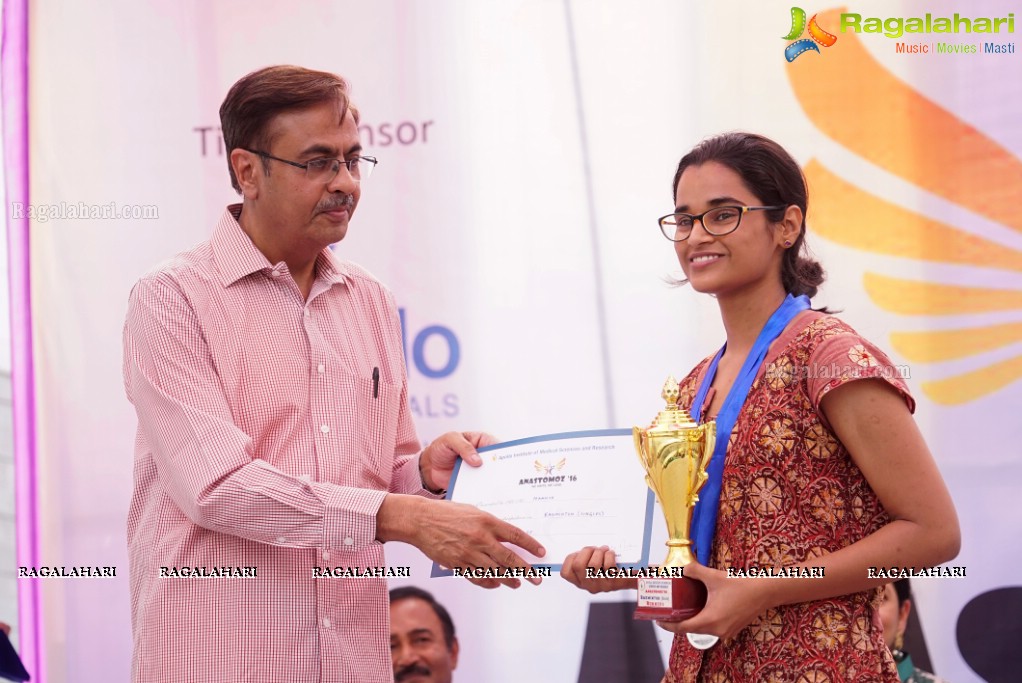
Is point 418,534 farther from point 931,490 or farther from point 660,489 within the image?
point 931,490

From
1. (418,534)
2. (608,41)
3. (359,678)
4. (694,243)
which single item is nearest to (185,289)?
(418,534)

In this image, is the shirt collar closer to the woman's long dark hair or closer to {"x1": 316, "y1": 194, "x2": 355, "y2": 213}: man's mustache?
{"x1": 316, "y1": 194, "x2": 355, "y2": 213}: man's mustache

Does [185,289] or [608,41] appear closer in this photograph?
[185,289]

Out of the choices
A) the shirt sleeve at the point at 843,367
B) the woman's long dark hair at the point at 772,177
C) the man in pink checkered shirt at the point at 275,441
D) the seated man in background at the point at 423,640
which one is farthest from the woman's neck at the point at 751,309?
the seated man in background at the point at 423,640

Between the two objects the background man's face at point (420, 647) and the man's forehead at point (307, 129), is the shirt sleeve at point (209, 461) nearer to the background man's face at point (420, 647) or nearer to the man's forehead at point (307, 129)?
the man's forehead at point (307, 129)

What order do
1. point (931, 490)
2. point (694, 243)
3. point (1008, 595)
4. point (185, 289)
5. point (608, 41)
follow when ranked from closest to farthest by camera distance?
1. point (931, 490)
2. point (694, 243)
3. point (185, 289)
4. point (1008, 595)
5. point (608, 41)

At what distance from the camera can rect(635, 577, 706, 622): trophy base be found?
2.14m

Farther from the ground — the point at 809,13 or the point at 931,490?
the point at 809,13

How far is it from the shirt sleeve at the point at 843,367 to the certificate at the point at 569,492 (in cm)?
43

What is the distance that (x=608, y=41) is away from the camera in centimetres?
406

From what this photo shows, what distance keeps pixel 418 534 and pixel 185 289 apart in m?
0.82

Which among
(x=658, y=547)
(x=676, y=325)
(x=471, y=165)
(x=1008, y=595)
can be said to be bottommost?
(x=1008, y=595)

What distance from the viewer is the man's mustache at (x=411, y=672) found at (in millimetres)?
4070

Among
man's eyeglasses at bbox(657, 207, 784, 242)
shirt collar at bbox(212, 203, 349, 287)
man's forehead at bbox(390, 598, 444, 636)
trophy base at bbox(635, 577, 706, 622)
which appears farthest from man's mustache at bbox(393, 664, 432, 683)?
man's eyeglasses at bbox(657, 207, 784, 242)
